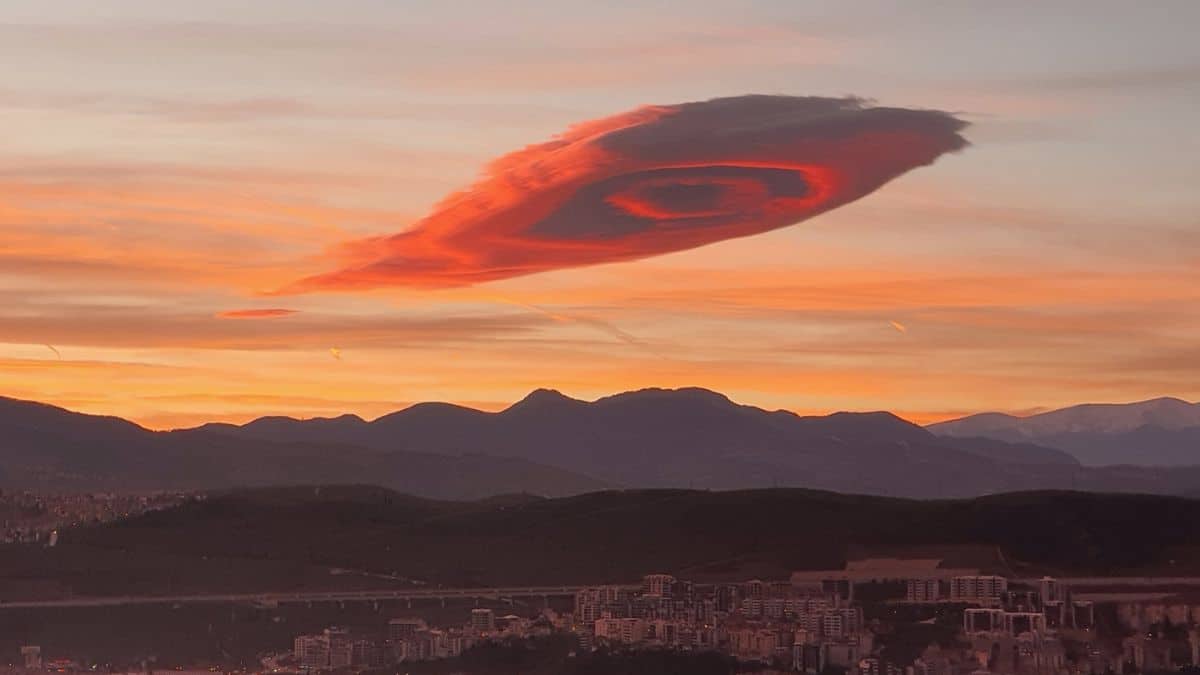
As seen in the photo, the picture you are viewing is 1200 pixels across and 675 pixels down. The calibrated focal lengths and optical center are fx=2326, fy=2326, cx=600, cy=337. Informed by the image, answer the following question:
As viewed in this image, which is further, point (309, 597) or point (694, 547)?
point (694, 547)

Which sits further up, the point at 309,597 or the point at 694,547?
the point at 694,547

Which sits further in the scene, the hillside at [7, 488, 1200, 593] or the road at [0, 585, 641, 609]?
the hillside at [7, 488, 1200, 593]

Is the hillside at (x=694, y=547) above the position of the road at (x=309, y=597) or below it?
above

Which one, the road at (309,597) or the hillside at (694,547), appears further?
the hillside at (694,547)

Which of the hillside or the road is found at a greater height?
the hillside

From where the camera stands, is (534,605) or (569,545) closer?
(534,605)

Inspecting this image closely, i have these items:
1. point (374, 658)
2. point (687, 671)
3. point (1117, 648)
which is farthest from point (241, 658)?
point (1117, 648)

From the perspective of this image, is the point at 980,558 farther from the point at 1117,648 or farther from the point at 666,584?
the point at 1117,648

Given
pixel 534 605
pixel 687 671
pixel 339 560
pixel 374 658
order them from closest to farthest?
pixel 687 671, pixel 374 658, pixel 534 605, pixel 339 560
